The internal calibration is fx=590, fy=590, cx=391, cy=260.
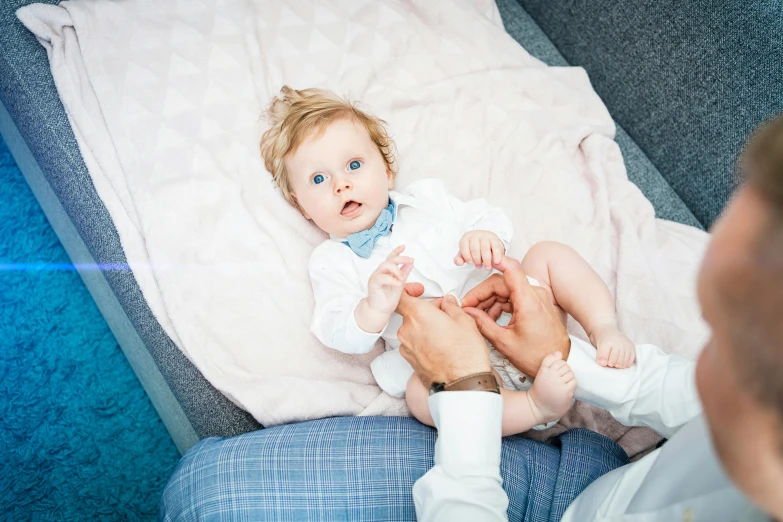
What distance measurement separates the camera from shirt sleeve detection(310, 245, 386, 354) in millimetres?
1164

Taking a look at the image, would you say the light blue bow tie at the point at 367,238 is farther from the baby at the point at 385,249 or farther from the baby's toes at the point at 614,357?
the baby's toes at the point at 614,357

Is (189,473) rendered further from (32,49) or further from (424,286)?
(32,49)

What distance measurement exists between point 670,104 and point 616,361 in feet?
2.84

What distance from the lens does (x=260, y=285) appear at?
1321 mm

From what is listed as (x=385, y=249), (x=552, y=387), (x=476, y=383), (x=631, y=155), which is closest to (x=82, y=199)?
(x=385, y=249)

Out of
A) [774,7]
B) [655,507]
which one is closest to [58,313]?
[655,507]

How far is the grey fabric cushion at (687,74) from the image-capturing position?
139 cm

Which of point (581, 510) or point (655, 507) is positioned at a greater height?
point (655, 507)

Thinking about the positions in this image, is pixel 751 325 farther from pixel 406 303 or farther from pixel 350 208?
pixel 350 208

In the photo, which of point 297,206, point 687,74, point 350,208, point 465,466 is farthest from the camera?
point 687,74

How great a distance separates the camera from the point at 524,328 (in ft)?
3.50

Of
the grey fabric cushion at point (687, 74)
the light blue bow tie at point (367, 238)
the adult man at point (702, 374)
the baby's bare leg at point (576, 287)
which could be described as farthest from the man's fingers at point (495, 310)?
the grey fabric cushion at point (687, 74)

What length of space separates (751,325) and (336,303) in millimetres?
890

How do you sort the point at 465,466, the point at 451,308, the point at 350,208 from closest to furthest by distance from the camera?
the point at 465,466, the point at 451,308, the point at 350,208
